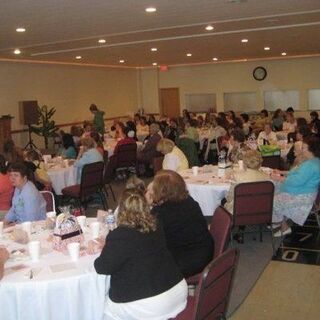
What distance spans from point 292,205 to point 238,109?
13.4 metres

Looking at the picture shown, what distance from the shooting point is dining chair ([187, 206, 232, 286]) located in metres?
3.52

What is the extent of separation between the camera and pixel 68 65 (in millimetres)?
15797

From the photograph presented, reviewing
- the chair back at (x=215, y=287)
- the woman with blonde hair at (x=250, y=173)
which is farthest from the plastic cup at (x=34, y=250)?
the woman with blonde hair at (x=250, y=173)

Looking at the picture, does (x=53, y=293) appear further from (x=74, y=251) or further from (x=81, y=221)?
(x=81, y=221)

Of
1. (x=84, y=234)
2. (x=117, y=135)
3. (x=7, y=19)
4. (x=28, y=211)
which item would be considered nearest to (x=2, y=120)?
(x=117, y=135)

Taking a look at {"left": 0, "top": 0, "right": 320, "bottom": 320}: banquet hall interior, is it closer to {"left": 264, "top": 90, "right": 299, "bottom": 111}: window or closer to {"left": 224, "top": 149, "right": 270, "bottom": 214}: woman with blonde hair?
{"left": 224, "top": 149, "right": 270, "bottom": 214}: woman with blonde hair

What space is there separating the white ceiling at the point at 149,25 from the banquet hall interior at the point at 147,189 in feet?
0.12

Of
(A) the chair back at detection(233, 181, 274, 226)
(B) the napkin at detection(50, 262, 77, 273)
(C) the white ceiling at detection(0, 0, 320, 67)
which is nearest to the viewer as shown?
(B) the napkin at detection(50, 262, 77, 273)

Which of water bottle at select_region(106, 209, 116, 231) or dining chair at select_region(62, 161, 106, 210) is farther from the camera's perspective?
dining chair at select_region(62, 161, 106, 210)

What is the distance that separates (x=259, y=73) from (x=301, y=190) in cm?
1316

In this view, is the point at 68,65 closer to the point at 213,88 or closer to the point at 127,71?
the point at 127,71

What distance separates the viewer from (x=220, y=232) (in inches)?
143

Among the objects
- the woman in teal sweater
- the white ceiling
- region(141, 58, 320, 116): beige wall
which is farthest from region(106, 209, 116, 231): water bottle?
region(141, 58, 320, 116): beige wall

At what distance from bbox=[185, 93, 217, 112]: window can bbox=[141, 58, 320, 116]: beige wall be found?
0.17 meters
